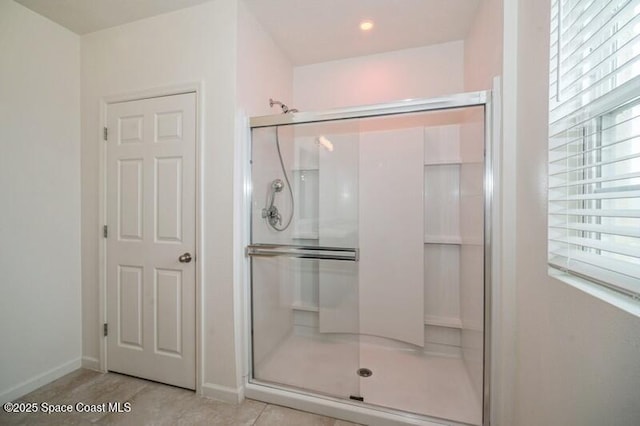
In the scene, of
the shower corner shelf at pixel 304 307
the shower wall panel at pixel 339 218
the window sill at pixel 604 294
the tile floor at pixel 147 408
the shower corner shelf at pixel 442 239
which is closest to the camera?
the window sill at pixel 604 294

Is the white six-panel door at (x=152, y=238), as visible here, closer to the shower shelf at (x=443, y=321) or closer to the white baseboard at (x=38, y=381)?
the white baseboard at (x=38, y=381)

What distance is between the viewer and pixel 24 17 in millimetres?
1766

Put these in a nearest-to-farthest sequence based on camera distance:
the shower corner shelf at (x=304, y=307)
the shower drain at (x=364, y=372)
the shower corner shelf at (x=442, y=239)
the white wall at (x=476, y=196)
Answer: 1. the white wall at (x=476, y=196)
2. the shower drain at (x=364, y=372)
3. the shower corner shelf at (x=304, y=307)
4. the shower corner shelf at (x=442, y=239)

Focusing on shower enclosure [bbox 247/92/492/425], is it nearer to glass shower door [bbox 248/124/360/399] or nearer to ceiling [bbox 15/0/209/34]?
glass shower door [bbox 248/124/360/399]

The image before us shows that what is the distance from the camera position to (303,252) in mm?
1829

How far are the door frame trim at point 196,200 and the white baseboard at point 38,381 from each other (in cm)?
22

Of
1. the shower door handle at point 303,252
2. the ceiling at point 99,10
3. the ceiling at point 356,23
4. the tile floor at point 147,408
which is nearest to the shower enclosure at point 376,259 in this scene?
the shower door handle at point 303,252

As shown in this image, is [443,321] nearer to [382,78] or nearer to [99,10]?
[382,78]

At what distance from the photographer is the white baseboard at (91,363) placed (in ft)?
6.68

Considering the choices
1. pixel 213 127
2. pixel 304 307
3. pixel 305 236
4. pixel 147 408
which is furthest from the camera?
pixel 304 307

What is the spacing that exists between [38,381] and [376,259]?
2.61 metres

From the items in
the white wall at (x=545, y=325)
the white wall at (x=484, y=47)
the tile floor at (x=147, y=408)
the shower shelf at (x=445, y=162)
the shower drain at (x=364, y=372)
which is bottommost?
the tile floor at (x=147, y=408)

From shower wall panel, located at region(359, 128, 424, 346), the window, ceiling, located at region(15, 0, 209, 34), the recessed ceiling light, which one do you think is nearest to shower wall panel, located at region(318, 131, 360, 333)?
shower wall panel, located at region(359, 128, 424, 346)

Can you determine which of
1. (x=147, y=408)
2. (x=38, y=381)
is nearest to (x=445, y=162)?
(x=147, y=408)
